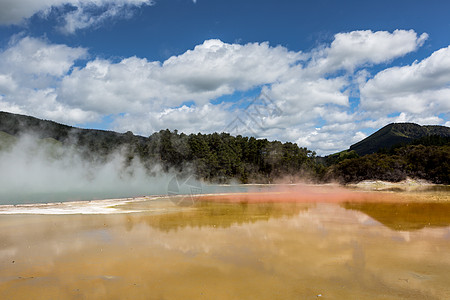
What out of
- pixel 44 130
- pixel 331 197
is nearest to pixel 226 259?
pixel 331 197

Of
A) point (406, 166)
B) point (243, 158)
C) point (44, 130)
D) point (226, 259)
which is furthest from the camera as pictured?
point (44, 130)

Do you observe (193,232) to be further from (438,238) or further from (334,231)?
(438,238)

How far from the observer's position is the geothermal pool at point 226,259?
5840mm

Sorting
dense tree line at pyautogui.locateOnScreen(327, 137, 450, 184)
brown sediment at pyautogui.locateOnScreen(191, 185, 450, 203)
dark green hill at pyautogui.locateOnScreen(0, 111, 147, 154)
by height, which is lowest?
brown sediment at pyautogui.locateOnScreen(191, 185, 450, 203)

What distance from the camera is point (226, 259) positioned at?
7.82 meters

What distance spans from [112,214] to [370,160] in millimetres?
57692

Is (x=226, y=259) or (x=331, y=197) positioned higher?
(x=226, y=259)

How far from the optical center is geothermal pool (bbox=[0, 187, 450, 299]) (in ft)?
19.2

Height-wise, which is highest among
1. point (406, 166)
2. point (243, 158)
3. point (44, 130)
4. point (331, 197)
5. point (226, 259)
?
point (44, 130)

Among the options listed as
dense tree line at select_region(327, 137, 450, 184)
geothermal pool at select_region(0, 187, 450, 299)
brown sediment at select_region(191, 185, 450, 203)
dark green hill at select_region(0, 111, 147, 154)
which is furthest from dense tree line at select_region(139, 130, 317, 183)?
geothermal pool at select_region(0, 187, 450, 299)

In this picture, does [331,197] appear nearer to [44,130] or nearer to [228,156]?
[228,156]

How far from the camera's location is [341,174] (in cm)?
6556

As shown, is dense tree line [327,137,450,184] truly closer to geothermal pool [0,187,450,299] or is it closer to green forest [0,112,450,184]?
green forest [0,112,450,184]

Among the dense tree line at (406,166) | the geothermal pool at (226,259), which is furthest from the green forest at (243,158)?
the geothermal pool at (226,259)
